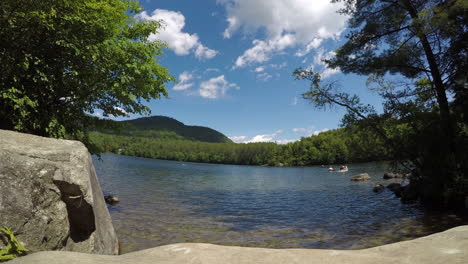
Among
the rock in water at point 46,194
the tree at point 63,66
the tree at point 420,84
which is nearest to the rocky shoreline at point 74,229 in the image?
the rock in water at point 46,194

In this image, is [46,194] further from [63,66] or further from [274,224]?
[274,224]

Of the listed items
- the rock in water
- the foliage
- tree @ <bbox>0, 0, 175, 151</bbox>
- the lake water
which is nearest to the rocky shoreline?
the rock in water

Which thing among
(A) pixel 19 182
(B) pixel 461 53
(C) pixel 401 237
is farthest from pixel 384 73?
(A) pixel 19 182

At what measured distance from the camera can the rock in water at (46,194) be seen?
466 centimetres

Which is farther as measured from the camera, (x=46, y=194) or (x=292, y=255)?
(x=46, y=194)

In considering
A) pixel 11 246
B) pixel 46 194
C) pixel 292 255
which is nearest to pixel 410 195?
pixel 292 255

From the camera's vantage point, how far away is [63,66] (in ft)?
40.3

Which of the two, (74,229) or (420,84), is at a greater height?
(420,84)

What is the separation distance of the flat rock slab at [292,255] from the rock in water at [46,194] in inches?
101

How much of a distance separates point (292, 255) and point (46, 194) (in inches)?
194

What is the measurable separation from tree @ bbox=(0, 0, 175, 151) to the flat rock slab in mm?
10559

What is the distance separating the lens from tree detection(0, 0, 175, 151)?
10555 mm

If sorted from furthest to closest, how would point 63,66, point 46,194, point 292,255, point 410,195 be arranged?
point 410,195
point 63,66
point 46,194
point 292,255

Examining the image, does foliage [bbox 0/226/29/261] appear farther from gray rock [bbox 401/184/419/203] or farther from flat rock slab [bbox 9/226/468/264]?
gray rock [bbox 401/184/419/203]
